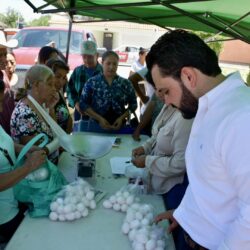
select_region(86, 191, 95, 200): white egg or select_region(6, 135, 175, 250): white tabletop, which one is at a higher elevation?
select_region(86, 191, 95, 200): white egg

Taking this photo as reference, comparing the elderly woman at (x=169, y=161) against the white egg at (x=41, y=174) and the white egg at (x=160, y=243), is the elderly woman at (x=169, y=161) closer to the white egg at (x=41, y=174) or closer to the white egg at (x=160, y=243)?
the white egg at (x=160, y=243)

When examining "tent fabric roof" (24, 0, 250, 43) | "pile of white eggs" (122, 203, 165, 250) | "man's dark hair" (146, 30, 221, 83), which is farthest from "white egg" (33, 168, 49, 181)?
"tent fabric roof" (24, 0, 250, 43)

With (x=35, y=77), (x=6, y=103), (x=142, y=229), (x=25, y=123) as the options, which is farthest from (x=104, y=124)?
(x=142, y=229)

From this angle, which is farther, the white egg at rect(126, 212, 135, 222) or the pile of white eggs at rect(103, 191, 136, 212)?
the pile of white eggs at rect(103, 191, 136, 212)

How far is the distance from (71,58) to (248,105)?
5.60 metres

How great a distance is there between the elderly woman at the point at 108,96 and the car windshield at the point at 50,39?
361cm

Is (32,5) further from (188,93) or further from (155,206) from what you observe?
(188,93)

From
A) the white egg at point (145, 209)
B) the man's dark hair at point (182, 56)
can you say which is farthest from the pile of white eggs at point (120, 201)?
the man's dark hair at point (182, 56)

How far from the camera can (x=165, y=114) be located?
188 cm

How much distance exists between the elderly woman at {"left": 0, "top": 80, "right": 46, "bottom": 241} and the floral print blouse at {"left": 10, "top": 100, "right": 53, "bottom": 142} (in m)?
0.20

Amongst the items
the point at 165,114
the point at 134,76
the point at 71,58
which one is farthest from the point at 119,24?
the point at 165,114

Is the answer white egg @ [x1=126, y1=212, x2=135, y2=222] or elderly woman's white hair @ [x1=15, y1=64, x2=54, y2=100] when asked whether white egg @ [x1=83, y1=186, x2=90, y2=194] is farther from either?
elderly woman's white hair @ [x1=15, y1=64, x2=54, y2=100]

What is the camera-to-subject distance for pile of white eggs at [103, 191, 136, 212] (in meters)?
1.58

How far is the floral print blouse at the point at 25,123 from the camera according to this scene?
1.90 m
